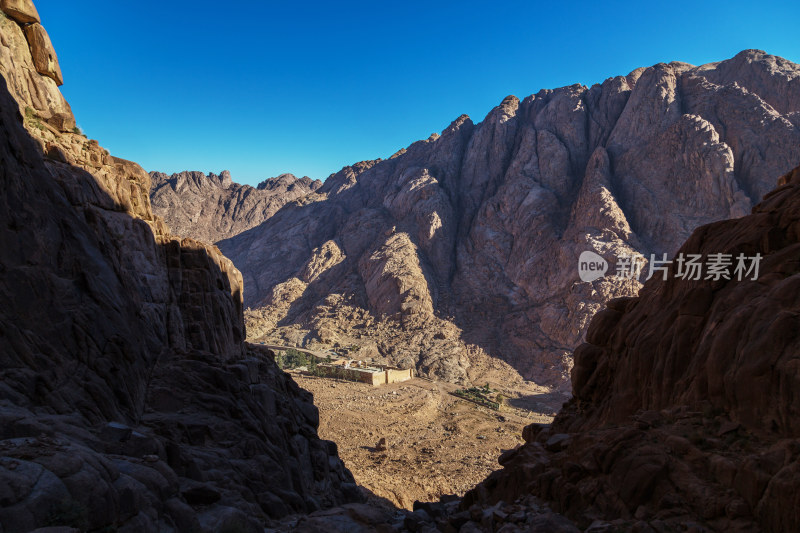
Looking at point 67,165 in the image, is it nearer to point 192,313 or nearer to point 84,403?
point 192,313

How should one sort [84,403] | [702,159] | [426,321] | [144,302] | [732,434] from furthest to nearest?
[426,321] → [702,159] → [144,302] → [84,403] → [732,434]

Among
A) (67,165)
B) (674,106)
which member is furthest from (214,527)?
(674,106)

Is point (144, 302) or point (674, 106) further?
point (674, 106)

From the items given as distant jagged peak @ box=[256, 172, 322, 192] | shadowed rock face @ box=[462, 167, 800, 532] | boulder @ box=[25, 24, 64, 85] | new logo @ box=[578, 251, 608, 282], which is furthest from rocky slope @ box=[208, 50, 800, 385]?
distant jagged peak @ box=[256, 172, 322, 192]

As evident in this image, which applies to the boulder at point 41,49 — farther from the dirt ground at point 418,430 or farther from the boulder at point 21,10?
the dirt ground at point 418,430

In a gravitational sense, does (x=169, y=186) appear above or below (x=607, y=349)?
above

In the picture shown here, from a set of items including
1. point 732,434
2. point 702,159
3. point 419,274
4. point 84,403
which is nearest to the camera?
point 732,434

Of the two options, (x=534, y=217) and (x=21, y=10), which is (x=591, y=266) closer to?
(x=534, y=217)

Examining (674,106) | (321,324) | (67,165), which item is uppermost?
(674,106)

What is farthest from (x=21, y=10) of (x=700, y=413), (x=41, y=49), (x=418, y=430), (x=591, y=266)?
(x=591, y=266)
